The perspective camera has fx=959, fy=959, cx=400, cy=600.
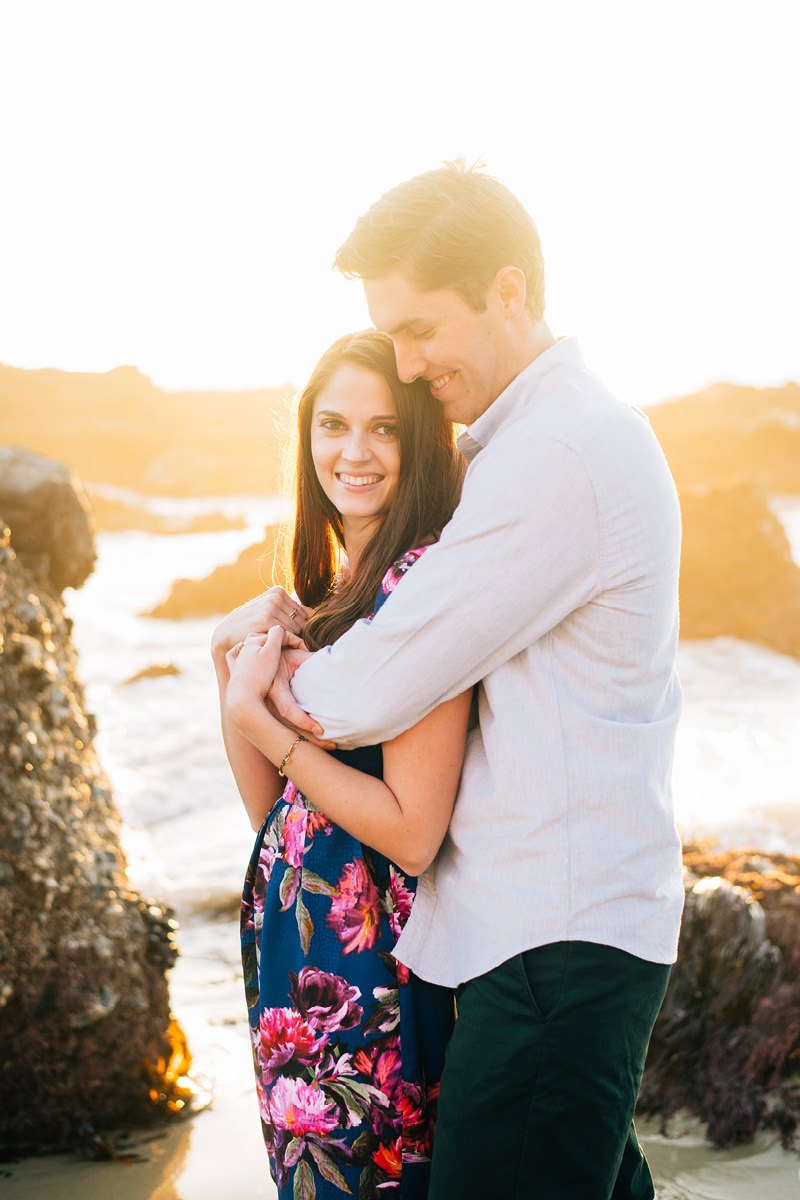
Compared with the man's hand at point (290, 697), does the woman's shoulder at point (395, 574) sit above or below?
above

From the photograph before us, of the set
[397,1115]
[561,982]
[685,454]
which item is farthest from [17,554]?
[685,454]

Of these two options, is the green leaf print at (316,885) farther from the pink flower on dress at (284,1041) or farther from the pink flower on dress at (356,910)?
the pink flower on dress at (284,1041)

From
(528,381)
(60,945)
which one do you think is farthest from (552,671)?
(60,945)

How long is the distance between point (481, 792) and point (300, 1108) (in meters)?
0.72

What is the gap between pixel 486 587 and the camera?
58.4 inches

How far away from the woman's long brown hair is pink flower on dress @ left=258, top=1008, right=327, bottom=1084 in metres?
0.72

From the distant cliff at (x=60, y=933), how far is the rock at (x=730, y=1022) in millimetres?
1632

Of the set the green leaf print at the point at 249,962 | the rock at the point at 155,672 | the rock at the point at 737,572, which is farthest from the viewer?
the rock at the point at 737,572

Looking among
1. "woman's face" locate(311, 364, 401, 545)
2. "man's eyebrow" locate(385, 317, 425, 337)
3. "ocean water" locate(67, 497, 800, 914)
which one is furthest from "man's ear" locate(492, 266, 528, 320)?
"ocean water" locate(67, 497, 800, 914)

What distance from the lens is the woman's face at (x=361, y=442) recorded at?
2.19 m

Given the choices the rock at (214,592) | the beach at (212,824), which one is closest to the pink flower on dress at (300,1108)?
the beach at (212,824)

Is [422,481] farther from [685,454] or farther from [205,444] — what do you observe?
[205,444]

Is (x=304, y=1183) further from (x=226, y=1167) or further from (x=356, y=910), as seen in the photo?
(x=226, y=1167)

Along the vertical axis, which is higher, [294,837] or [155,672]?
[294,837]
